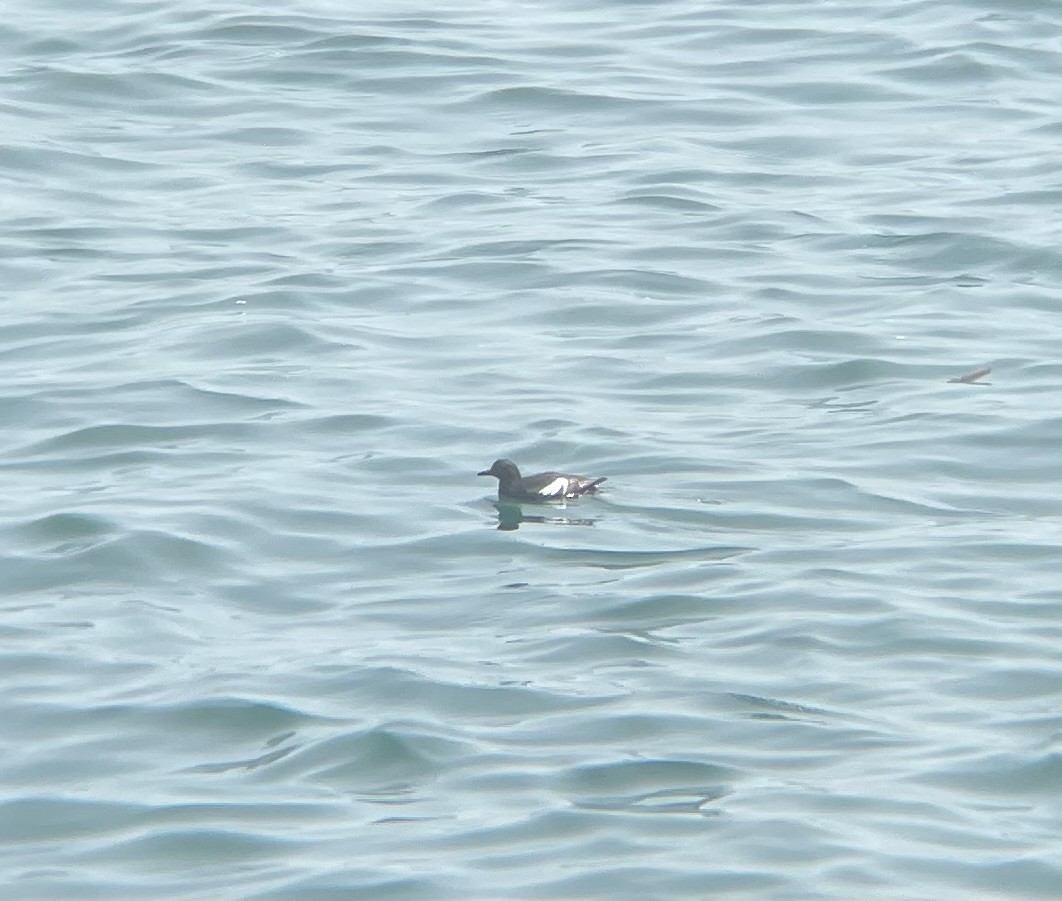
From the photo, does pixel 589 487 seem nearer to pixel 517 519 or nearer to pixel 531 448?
pixel 517 519

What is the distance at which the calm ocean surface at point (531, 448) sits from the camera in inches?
303

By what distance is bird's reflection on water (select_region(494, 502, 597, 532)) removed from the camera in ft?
35.1

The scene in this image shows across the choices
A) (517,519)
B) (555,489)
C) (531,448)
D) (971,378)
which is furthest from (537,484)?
(971,378)

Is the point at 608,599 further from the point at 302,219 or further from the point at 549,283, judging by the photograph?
the point at 302,219

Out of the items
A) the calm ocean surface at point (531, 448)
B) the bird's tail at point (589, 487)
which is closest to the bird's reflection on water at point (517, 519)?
the calm ocean surface at point (531, 448)

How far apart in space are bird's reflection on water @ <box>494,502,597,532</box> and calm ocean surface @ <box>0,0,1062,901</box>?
0.03 meters

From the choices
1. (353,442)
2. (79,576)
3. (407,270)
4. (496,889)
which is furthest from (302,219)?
(496,889)

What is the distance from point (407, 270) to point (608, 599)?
5311mm

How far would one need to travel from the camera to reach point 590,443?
470 inches

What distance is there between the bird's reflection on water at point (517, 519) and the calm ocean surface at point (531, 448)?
0.10ft

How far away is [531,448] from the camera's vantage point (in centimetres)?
1199

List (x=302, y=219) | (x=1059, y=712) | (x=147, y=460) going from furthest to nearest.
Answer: (x=302, y=219), (x=147, y=460), (x=1059, y=712)

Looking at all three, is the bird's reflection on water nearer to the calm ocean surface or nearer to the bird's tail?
the calm ocean surface

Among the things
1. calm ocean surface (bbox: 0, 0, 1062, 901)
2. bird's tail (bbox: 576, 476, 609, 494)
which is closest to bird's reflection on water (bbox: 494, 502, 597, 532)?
calm ocean surface (bbox: 0, 0, 1062, 901)
